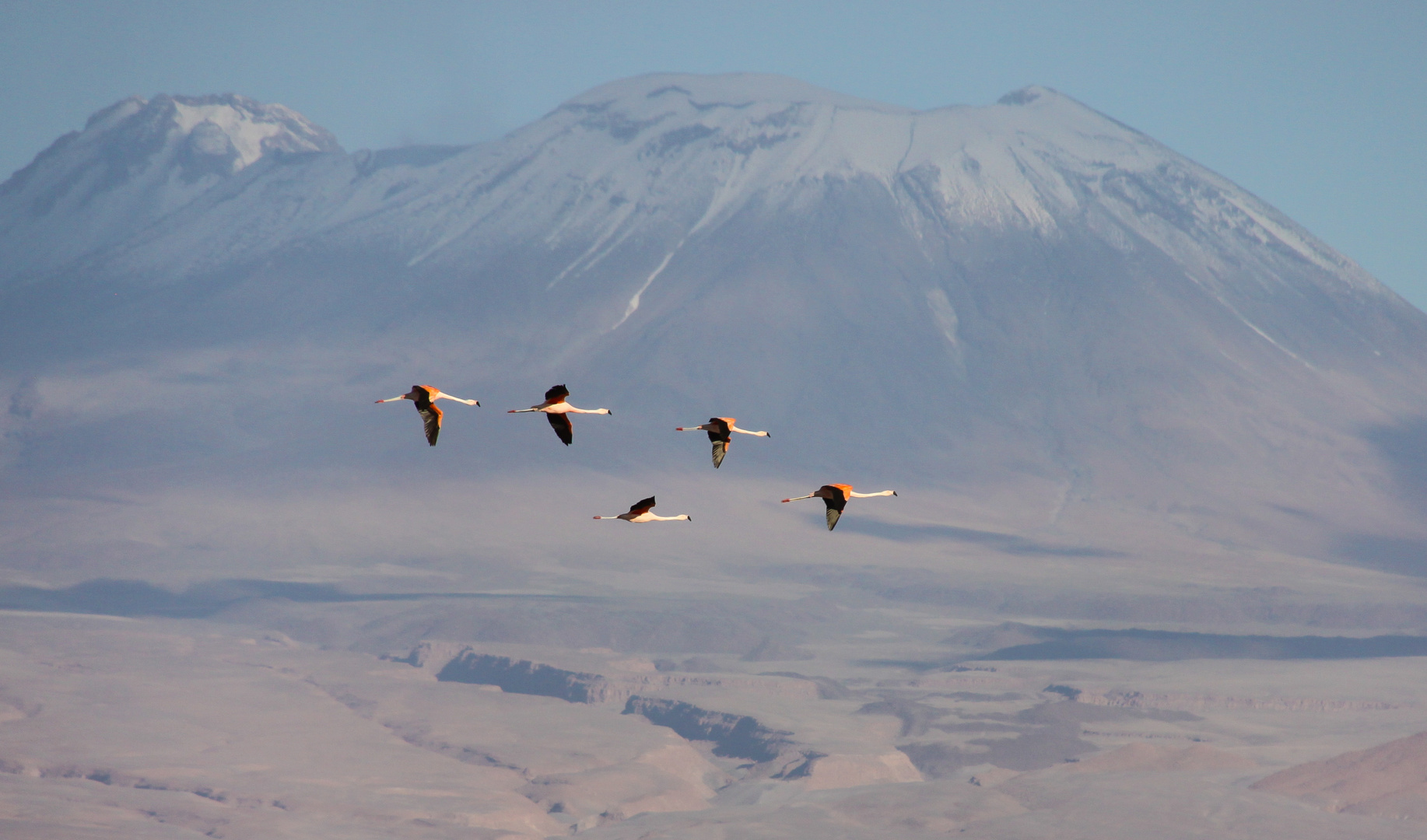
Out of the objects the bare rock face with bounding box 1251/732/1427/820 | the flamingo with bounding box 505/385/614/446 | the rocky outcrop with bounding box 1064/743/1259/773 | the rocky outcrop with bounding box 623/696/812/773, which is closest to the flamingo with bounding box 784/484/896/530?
the flamingo with bounding box 505/385/614/446

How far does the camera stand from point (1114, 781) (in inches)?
5896

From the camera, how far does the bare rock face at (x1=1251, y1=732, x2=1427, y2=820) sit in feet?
458

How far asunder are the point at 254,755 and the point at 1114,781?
88629mm

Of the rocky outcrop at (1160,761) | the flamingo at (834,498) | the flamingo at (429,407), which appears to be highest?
the flamingo at (429,407)

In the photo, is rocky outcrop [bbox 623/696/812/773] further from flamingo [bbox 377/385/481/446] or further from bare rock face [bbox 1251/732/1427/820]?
flamingo [bbox 377/385/481/446]

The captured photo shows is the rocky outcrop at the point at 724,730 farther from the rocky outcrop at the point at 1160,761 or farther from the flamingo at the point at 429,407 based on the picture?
the flamingo at the point at 429,407

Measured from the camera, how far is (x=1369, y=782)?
477ft

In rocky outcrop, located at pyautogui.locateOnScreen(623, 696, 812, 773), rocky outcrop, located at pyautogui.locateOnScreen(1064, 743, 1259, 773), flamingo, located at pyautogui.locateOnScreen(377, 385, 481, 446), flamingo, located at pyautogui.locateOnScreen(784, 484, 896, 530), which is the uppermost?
flamingo, located at pyautogui.locateOnScreen(377, 385, 481, 446)

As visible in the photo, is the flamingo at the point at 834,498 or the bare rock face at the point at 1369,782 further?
the bare rock face at the point at 1369,782

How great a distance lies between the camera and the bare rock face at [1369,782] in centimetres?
13950

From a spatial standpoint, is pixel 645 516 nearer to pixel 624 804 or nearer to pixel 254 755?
pixel 624 804

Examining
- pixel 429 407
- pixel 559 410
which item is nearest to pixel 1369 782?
pixel 559 410

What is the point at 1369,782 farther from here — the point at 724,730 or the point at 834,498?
the point at 834,498

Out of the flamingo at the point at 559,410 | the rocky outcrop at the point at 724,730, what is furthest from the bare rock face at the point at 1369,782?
the flamingo at the point at 559,410
